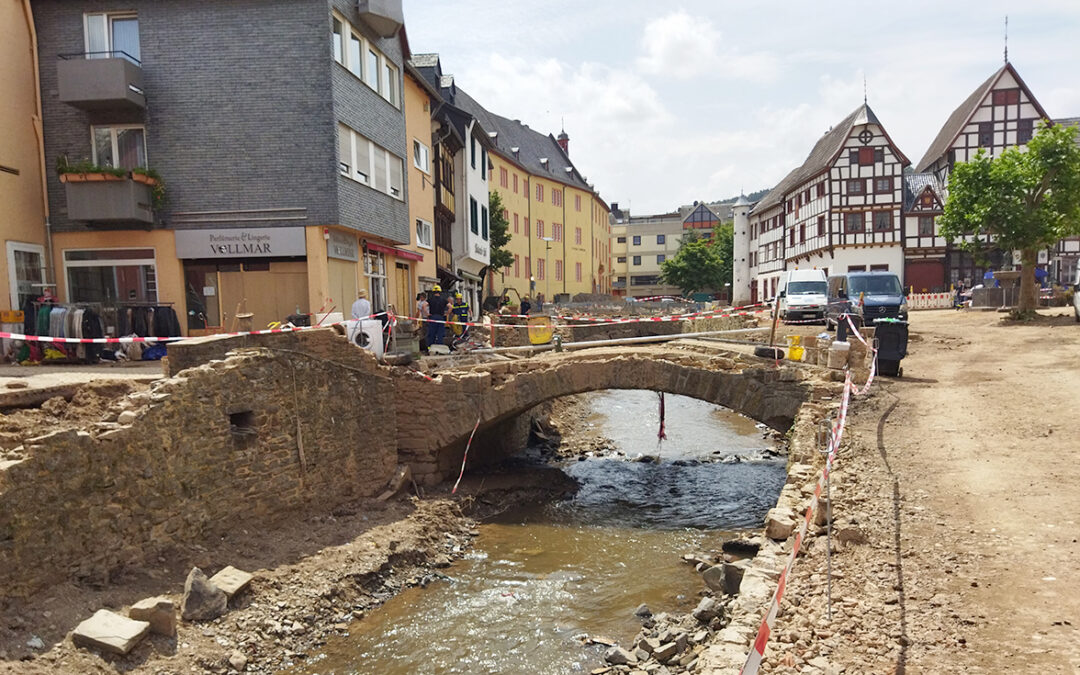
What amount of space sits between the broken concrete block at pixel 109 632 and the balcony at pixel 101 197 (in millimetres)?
10191

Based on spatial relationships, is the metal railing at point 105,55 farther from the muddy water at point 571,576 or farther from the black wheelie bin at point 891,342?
the black wheelie bin at point 891,342

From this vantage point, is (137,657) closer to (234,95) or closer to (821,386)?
(821,386)

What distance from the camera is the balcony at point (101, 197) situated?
14.6 meters

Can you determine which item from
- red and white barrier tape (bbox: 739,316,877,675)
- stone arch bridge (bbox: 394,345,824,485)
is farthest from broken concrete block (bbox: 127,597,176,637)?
red and white barrier tape (bbox: 739,316,877,675)

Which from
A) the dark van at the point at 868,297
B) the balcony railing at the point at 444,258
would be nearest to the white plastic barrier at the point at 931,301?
the dark van at the point at 868,297

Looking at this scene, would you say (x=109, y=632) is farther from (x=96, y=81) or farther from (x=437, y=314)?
(x=96, y=81)

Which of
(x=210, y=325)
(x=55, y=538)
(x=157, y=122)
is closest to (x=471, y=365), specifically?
(x=210, y=325)

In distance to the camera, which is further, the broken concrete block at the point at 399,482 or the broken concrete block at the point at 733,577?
the broken concrete block at the point at 399,482

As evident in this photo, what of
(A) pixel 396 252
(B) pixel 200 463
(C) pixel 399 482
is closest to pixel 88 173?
(A) pixel 396 252

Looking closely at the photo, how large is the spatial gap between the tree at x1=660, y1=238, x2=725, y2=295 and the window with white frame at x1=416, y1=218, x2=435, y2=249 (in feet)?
135

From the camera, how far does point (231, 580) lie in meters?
8.52

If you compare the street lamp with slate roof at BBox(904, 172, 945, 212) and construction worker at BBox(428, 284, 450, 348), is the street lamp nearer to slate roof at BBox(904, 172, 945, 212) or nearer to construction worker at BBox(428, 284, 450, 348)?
slate roof at BBox(904, 172, 945, 212)

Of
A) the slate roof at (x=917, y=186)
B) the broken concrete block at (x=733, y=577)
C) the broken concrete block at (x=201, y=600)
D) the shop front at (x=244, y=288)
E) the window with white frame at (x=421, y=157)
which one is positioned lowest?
the broken concrete block at (x=733, y=577)

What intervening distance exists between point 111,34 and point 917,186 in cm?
3914
